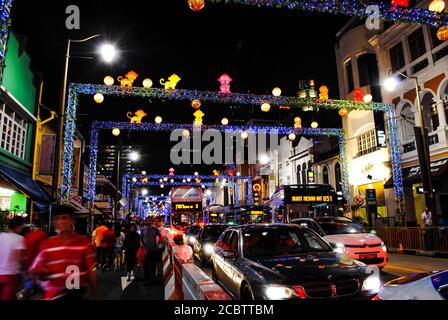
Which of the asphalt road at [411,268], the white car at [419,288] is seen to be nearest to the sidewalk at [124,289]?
the asphalt road at [411,268]

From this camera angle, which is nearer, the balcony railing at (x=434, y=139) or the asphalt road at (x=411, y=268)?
the asphalt road at (x=411, y=268)

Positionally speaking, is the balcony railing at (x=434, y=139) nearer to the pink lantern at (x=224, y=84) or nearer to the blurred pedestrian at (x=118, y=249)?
the pink lantern at (x=224, y=84)

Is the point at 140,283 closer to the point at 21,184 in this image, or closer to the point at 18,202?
the point at 21,184

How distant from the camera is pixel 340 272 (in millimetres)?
5285

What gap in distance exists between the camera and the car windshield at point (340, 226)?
11703 millimetres

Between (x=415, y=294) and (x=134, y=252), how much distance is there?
933 centimetres

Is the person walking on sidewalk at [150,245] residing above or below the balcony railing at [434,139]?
below

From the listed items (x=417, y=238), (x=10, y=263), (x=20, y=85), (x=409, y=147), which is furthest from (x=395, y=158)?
(x=10, y=263)

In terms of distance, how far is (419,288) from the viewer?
4.20 m

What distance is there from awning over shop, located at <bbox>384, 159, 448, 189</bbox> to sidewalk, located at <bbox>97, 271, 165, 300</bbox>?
1546cm

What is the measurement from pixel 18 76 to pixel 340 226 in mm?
15035

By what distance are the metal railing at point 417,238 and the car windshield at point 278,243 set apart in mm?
10418

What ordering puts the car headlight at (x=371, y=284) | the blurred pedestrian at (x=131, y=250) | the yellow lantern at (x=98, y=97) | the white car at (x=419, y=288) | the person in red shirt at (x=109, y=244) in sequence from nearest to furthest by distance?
the white car at (x=419, y=288) < the car headlight at (x=371, y=284) < the blurred pedestrian at (x=131, y=250) < the person in red shirt at (x=109, y=244) < the yellow lantern at (x=98, y=97)

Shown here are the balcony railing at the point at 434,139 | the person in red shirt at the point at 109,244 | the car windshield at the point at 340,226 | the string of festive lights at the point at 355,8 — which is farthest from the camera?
the balcony railing at the point at 434,139
